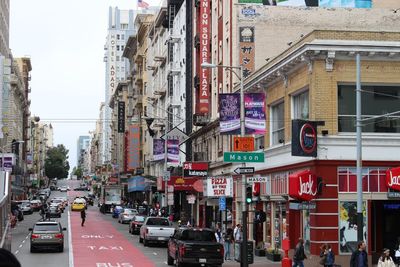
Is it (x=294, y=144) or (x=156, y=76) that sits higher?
(x=156, y=76)

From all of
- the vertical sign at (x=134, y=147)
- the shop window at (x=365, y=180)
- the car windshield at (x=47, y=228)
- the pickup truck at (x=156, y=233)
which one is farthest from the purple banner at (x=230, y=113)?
the vertical sign at (x=134, y=147)

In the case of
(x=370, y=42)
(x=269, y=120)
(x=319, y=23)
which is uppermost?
(x=319, y=23)

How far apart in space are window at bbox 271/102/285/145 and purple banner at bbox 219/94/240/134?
7204mm

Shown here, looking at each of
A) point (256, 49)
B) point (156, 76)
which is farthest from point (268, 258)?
point (156, 76)

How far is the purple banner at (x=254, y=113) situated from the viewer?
2717 centimetres

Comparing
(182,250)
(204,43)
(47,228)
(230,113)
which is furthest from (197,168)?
(230,113)

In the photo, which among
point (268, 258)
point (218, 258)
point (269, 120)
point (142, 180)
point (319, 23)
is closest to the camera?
point (218, 258)

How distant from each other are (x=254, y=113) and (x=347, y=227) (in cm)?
672

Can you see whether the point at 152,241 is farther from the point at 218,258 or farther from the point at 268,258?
the point at 218,258

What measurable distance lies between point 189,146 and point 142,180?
21.3 meters

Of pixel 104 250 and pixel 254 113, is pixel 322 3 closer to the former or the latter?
pixel 254 113

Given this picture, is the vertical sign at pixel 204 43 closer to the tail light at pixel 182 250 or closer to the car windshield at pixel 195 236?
the car windshield at pixel 195 236

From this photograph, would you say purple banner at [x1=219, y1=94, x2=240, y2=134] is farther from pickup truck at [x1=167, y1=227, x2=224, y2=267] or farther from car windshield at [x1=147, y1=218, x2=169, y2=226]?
car windshield at [x1=147, y1=218, x2=169, y2=226]

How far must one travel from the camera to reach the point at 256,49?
148 feet
